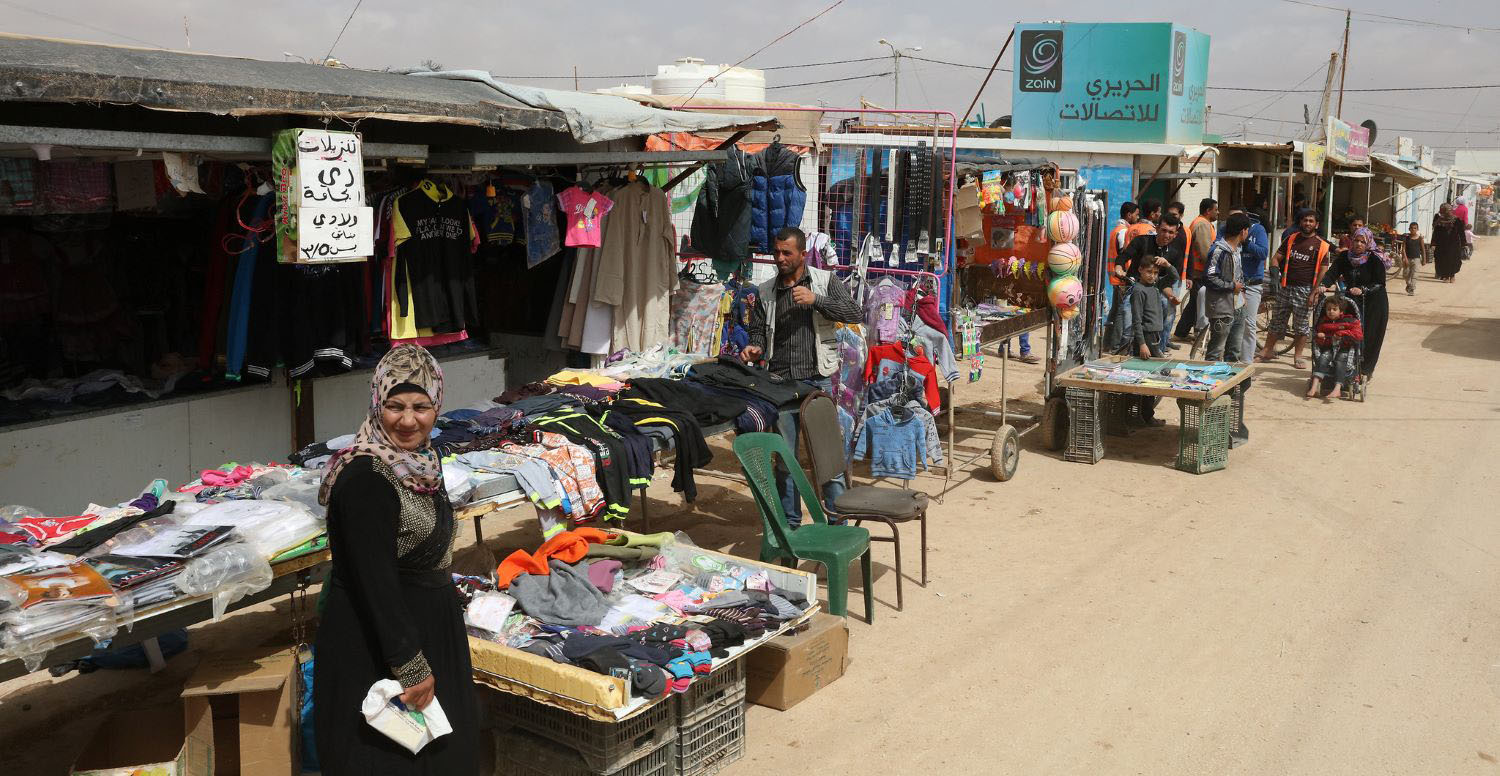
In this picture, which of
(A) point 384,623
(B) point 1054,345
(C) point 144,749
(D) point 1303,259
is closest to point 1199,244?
(D) point 1303,259

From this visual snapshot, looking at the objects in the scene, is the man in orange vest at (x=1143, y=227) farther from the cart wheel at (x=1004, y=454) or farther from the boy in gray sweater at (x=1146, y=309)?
the cart wheel at (x=1004, y=454)

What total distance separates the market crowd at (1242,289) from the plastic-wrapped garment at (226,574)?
9.03 meters

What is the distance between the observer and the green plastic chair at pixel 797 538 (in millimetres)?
6191

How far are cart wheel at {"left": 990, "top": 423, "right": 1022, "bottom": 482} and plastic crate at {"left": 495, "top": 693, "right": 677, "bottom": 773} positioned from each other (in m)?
5.44

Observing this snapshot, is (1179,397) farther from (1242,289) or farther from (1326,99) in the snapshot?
(1326,99)

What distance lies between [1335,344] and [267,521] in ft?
38.5

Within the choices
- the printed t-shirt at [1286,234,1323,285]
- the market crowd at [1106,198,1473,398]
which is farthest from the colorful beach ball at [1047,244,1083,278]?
the printed t-shirt at [1286,234,1323,285]

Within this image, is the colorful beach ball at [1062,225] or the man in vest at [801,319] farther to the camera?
the colorful beach ball at [1062,225]

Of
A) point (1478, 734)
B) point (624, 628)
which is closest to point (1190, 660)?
point (1478, 734)

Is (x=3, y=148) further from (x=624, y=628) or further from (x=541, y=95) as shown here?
(x=624, y=628)

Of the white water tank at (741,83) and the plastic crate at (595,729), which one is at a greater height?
the white water tank at (741,83)

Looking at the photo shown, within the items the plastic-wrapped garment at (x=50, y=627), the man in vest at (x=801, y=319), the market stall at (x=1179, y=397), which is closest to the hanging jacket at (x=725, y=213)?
the man in vest at (x=801, y=319)

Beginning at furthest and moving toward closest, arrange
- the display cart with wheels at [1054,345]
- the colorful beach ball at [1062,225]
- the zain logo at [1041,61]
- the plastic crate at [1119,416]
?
the zain logo at [1041,61] < the plastic crate at [1119,416] < the display cart with wheels at [1054,345] < the colorful beach ball at [1062,225]

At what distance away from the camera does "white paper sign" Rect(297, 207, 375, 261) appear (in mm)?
5602
